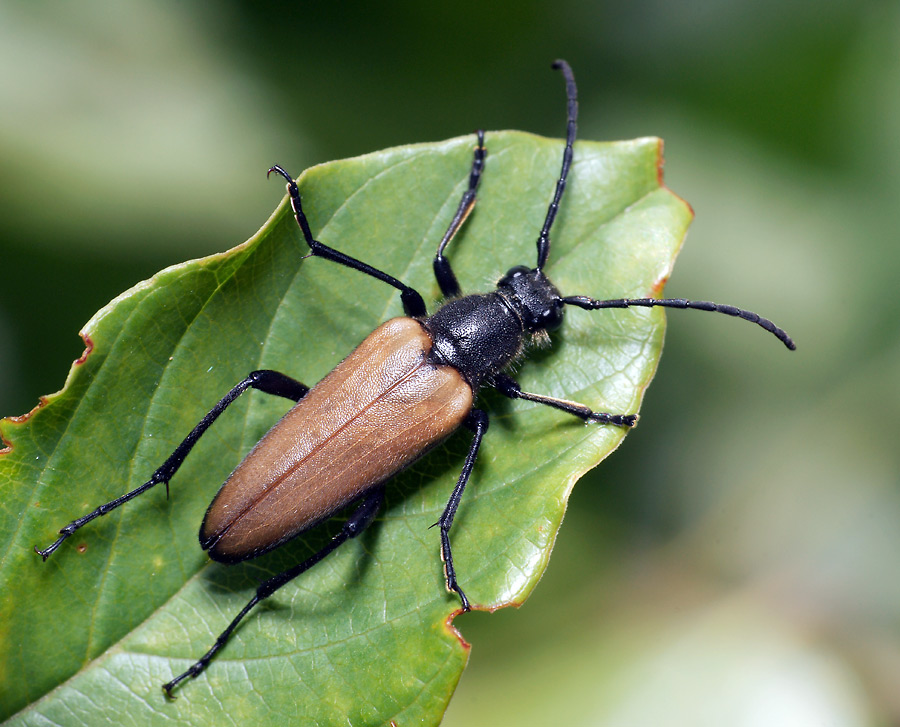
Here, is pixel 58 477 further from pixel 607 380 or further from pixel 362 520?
pixel 607 380

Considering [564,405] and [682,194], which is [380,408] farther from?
[682,194]

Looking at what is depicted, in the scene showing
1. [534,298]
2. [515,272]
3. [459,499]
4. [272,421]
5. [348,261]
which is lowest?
[459,499]

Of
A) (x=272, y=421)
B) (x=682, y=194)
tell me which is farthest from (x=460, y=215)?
(x=682, y=194)

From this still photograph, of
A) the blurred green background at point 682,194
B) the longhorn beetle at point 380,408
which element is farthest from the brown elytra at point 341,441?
the blurred green background at point 682,194

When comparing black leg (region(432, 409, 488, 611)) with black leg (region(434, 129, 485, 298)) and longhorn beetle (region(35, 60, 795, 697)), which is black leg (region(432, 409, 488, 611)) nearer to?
longhorn beetle (region(35, 60, 795, 697))

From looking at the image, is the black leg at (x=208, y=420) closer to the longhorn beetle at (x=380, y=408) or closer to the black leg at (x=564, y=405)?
the longhorn beetle at (x=380, y=408)

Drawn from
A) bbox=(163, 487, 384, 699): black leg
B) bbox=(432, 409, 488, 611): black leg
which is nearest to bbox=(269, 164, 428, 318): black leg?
bbox=(432, 409, 488, 611): black leg

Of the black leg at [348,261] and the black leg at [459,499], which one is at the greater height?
the black leg at [348,261]
